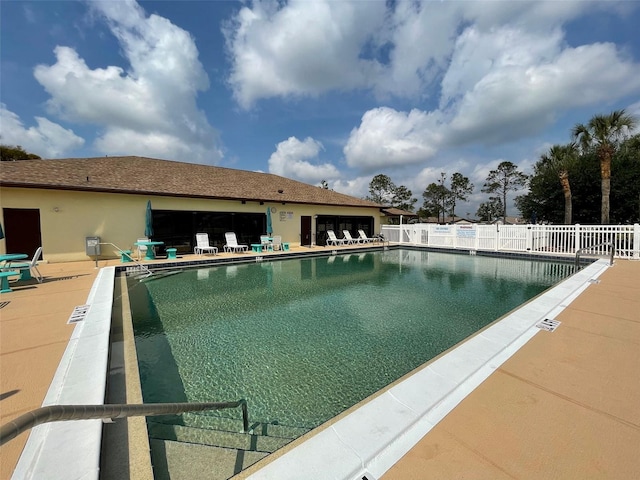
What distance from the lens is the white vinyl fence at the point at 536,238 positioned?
11359 millimetres

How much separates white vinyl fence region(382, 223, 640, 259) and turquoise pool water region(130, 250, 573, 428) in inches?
167

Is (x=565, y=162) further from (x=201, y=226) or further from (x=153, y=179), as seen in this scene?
(x=153, y=179)

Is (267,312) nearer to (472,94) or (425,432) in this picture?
(425,432)

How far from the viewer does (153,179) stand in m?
13.3

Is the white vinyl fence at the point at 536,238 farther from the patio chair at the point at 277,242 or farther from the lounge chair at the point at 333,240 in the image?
the patio chair at the point at 277,242

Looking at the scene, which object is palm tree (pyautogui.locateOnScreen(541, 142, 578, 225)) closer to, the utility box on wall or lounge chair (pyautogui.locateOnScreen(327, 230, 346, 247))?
lounge chair (pyautogui.locateOnScreen(327, 230, 346, 247))

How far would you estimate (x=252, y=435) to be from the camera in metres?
2.47

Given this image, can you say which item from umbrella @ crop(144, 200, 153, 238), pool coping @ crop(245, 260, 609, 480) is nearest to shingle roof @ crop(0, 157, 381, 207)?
umbrella @ crop(144, 200, 153, 238)

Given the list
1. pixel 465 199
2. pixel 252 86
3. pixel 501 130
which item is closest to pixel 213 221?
pixel 252 86

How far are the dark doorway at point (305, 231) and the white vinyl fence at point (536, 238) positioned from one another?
7044mm

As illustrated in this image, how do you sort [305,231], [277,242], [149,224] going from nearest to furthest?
[149,224] → [277,242] → [305,231]

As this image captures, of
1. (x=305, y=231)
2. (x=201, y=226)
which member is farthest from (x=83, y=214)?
(x=305, y=231)

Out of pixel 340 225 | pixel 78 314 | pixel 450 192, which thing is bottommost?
pixel 78 314

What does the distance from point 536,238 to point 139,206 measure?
19067mm
